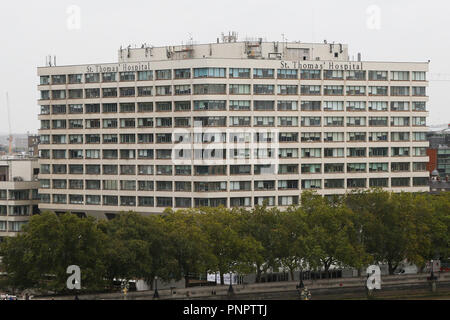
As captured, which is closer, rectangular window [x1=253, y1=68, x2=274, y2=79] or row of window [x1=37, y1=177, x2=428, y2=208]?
row of window [x1=37, y1=177, x2=428, y2=208]

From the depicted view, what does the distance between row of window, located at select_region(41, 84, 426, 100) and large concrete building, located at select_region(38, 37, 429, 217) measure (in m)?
0.18

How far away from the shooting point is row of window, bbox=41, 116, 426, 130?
440 ft

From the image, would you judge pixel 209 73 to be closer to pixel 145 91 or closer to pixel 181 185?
pixel 145 91

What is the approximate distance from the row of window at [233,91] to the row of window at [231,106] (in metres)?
1.50

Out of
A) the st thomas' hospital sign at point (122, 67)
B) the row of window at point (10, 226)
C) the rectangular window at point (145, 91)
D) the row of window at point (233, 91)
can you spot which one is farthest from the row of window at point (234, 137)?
the row of window at point (10, 226)

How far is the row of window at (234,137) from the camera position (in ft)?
439

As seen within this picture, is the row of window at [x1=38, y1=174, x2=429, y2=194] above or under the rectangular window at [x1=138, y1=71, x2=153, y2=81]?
under

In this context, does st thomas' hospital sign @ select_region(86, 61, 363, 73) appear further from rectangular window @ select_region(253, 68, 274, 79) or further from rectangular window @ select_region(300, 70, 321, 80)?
rectangular window @ select_region(253, 68, 274, 79)

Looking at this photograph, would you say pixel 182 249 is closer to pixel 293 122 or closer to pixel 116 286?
pixel 116 286

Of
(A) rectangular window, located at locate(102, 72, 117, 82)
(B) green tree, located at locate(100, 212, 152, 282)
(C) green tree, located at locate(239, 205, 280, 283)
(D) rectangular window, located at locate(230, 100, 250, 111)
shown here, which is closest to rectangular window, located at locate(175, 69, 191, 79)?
(D) rectangular window, located at locate(230, 100, 250, 111)

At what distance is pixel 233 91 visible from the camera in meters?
135

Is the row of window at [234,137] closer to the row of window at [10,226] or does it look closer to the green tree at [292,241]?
the row of window at [10,226]

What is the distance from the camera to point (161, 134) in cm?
13675

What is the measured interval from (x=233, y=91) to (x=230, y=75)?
2708 millimetres
